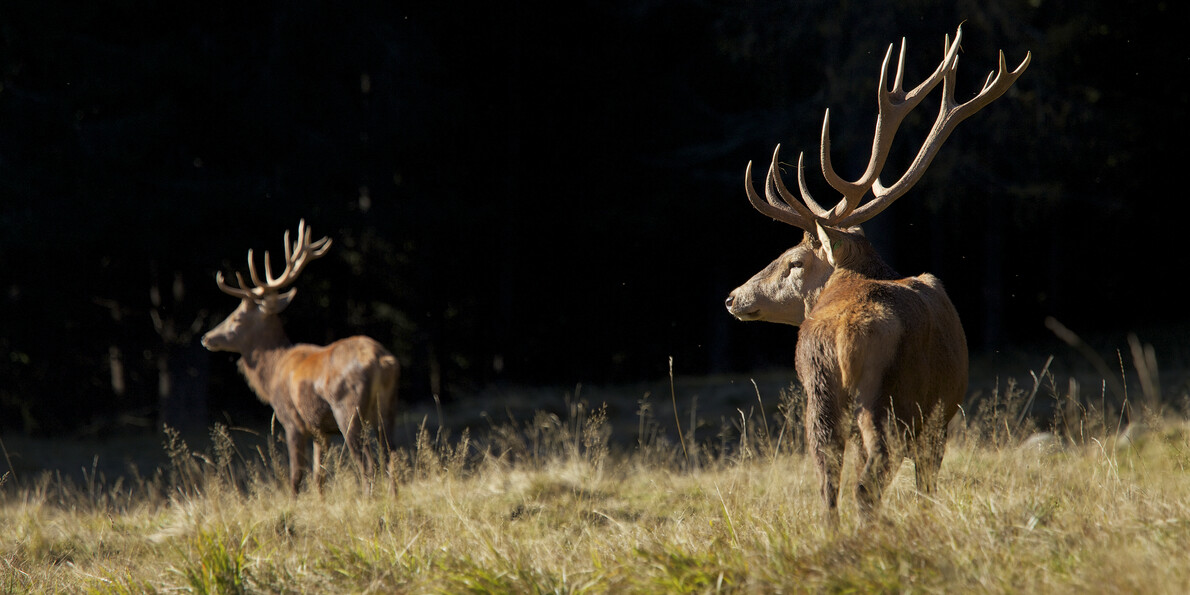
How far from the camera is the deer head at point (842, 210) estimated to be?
16.1 ft

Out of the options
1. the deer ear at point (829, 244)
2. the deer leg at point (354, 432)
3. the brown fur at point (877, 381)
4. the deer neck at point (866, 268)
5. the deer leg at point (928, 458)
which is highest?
the deer ear at point (829, 244)

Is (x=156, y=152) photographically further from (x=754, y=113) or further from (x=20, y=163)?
(x=754, y=113)

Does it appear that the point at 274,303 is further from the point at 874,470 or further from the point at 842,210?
the point at 874,470

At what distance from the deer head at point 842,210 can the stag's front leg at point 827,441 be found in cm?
93

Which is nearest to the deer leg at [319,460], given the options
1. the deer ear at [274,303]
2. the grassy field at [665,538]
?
the grassy field at [665,538]

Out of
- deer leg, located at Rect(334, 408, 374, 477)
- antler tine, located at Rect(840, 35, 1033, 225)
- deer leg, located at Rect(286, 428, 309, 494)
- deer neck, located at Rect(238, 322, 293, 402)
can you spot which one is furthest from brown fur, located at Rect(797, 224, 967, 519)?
deer neck, located at Rect(238, 322, 293, 402)

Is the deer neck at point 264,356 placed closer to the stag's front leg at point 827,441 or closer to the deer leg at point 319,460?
the deer leg at point 319,460

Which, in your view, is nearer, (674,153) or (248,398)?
(674,153)

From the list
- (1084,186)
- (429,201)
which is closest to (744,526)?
(429,201)

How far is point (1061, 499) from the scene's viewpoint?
4082 millimetres

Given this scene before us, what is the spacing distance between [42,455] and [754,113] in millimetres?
11377

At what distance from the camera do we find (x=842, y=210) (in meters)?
5.21

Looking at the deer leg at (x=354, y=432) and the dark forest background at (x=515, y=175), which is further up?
the dark forest background at (x=515, y=175)

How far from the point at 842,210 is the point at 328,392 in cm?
470
